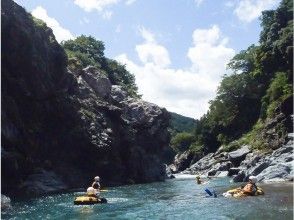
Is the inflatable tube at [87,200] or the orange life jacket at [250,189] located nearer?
the inflatable tube at [87,200]

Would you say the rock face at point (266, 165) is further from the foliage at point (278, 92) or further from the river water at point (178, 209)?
the river water at point (178, 209)

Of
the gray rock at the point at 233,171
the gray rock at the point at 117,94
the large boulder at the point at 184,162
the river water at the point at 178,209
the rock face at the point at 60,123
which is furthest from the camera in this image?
the large boulder at the point at 184,162

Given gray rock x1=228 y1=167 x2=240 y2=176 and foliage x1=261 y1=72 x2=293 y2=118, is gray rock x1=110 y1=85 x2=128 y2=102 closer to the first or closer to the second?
gray rock x1=228 y1=167 x2=240 y2=176

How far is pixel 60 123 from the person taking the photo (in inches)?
2136

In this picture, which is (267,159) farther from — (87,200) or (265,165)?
(87,200)

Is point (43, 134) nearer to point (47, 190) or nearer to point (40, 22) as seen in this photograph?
point (47, 190)

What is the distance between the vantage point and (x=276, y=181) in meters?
37.8

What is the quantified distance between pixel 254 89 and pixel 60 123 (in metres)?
43.3

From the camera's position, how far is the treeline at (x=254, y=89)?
66625 millimetres

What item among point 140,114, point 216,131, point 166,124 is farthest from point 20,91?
point 216,131

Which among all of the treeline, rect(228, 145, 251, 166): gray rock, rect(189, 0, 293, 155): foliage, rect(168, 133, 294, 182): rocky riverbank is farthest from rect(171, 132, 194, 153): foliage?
rect(228, 145, 251, 166): gray rock

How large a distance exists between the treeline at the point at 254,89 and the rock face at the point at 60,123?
53.2ft

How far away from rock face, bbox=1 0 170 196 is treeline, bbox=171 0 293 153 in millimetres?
16214

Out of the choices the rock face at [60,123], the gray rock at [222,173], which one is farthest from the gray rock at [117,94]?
the gray rock at [222,173]
